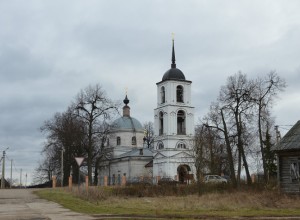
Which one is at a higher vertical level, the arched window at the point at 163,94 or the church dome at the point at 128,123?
the arched window at the point at 163,94

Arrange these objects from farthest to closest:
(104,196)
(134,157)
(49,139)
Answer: (134,157), (49,139), (104,196)

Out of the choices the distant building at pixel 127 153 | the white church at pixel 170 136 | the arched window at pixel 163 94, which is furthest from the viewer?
the distant building at pixel 127 153

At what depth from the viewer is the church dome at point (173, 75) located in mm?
70562

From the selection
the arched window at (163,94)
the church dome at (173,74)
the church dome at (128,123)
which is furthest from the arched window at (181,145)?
the church dome at (128,123)

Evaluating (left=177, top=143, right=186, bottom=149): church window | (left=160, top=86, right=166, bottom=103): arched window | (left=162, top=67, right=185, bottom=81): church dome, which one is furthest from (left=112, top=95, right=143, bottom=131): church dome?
(left=177, top=143, right=186, bottom=149): church window

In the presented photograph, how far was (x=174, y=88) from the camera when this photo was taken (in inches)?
2773

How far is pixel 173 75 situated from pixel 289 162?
4251cm

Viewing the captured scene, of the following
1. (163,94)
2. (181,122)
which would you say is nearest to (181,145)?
(181,122)

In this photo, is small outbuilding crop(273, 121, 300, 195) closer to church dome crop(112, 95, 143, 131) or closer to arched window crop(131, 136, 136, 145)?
church dome crop(112, 95, 143, 131)

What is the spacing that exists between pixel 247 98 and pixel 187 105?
30212mm

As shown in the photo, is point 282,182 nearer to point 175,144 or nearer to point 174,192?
point 174,192

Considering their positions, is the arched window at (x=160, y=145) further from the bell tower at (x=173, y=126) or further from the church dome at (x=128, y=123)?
the church dome at (x=128, y=123)

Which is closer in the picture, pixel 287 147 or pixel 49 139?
pixel 287 147

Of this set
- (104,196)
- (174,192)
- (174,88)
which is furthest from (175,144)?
(104,196)
